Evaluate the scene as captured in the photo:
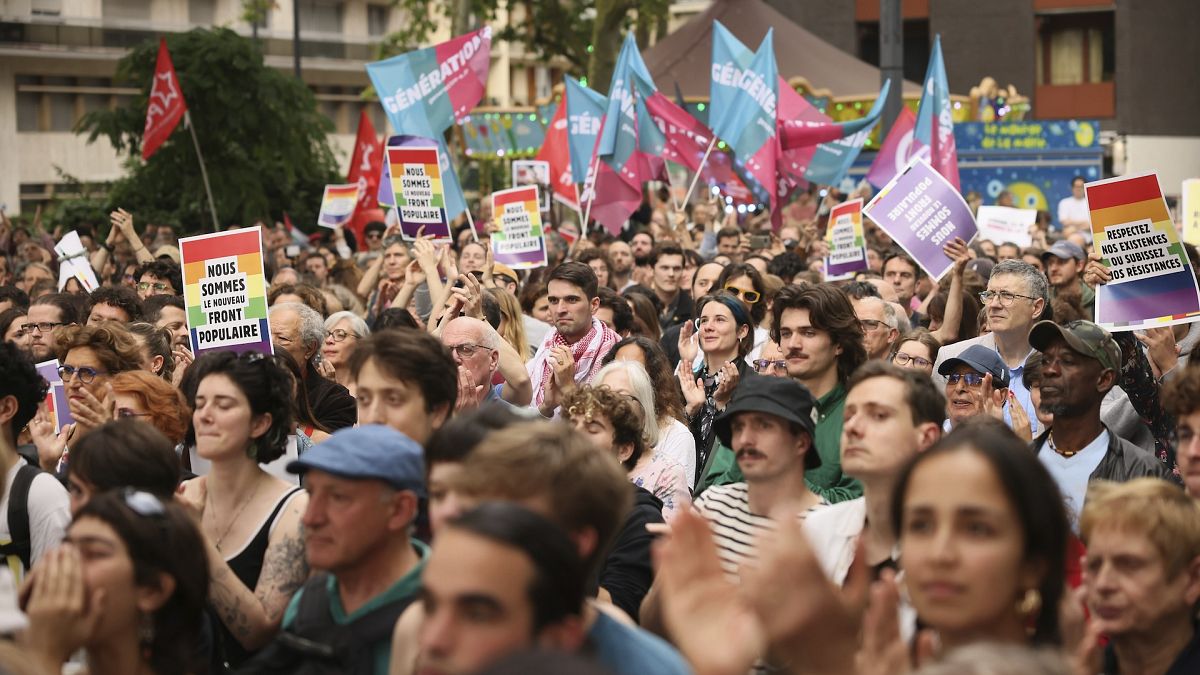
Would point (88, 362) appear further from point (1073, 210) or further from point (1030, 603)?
point (1073, 210)

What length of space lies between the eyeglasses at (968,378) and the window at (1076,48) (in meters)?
39.3

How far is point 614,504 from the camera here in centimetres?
373

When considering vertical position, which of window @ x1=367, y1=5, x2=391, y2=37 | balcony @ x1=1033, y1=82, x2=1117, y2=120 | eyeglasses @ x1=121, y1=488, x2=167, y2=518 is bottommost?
eyeglasses @ x1=121, y1=488, x2=167, y2=518

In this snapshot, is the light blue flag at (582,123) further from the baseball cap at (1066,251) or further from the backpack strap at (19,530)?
the backpack strap at (19,530)

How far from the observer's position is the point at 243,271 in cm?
814

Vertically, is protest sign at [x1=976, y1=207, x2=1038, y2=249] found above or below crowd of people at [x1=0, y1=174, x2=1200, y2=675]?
above

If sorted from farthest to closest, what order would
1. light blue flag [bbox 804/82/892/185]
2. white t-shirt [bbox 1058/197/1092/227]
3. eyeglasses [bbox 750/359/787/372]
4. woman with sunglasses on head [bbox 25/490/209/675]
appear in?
white t-shirt [bbox 1058/197/1092/227], light blue flag [bbox 804/82/892/185], eyeglasses [bbox 750/359/787/372], woman with sunglasses on head [bbox 25/490/209/675]

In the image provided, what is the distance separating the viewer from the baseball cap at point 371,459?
412 centimetres

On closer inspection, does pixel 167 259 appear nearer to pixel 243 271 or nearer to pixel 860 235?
pixel 243 271

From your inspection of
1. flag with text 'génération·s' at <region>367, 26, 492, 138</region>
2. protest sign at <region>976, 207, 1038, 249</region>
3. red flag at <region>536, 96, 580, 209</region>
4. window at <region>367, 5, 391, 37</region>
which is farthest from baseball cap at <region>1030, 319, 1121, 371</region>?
window at <region>367, 5, 391, 37</region>

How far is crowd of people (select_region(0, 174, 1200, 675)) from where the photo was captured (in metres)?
3.28

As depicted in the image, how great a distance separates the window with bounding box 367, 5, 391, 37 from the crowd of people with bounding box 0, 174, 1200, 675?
151 feet

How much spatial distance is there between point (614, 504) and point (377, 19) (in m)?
51.7

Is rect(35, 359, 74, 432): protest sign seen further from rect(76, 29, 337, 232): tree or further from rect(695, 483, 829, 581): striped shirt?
rect(76, 29, 337, 232): tree
